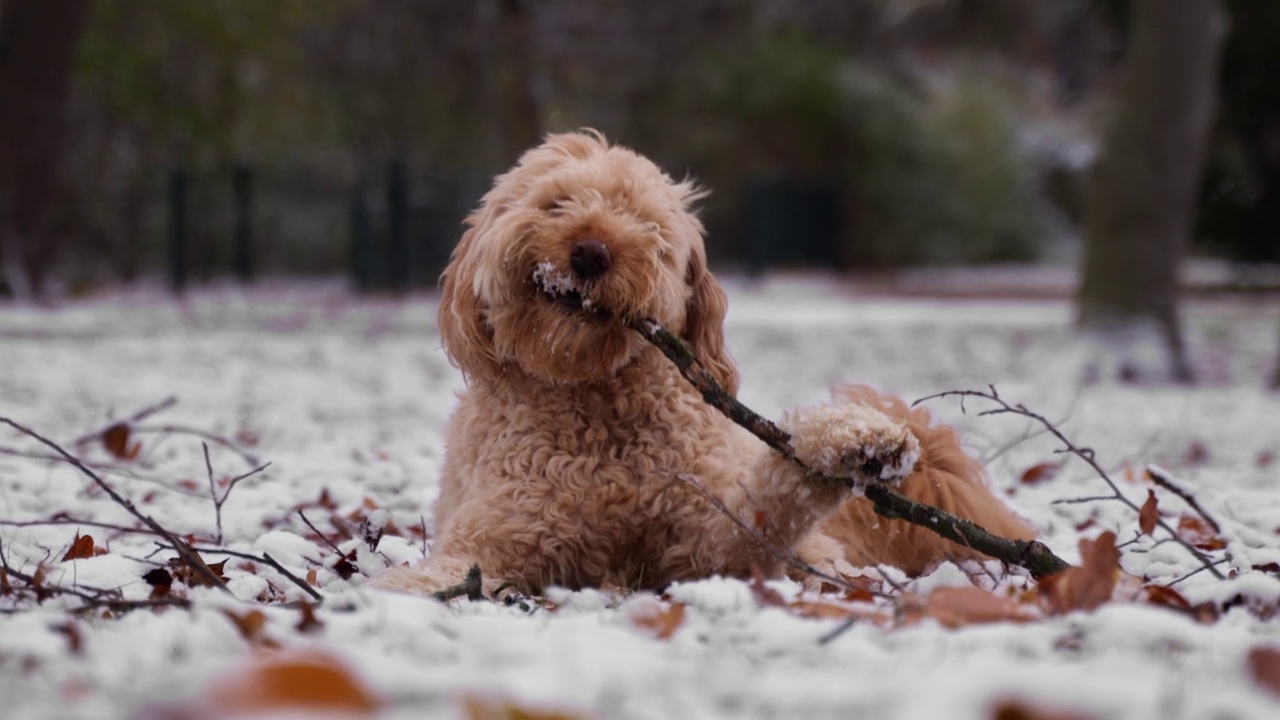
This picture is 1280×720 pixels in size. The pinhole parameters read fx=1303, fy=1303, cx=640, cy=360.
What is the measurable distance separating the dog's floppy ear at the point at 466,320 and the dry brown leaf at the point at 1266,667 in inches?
77.5

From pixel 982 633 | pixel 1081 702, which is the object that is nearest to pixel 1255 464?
pixel 982 633

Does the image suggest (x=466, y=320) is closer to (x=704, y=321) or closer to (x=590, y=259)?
(x=590, y=259)

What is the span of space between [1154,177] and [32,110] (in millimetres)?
10553

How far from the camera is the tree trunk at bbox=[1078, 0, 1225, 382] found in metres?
9.84

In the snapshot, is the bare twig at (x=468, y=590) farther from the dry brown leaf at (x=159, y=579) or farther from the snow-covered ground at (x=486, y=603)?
the dry brown leaf at (x=159, y=579)

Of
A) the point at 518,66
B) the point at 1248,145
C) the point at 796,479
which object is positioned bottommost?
the point at 796,479

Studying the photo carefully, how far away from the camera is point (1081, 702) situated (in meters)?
1.82

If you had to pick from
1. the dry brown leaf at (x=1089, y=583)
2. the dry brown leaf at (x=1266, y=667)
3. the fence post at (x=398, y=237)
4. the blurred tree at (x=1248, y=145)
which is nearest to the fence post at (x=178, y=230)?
the fence post at (x=398, y=237)

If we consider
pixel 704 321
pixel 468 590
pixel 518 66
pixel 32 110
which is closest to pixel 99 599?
pixel 468 590

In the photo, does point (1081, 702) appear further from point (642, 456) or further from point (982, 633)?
point (642, 456)

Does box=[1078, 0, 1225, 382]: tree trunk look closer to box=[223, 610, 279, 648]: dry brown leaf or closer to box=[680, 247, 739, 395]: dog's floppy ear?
box=[680, 247, 739, 395]: dog's floppy ear

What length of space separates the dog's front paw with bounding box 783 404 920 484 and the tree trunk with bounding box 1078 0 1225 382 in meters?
7.47

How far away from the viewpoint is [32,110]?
13070 mm

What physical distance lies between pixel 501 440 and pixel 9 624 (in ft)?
4.39
